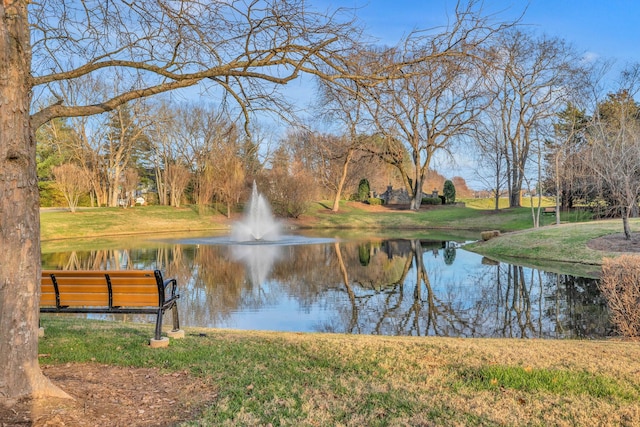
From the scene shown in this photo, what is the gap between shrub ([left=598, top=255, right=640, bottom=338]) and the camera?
7.02m

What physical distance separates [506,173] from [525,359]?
109ft

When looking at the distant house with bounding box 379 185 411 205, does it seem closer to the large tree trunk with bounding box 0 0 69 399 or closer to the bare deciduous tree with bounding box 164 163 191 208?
the bare deciduous tree with bounding box 164 163 191 208

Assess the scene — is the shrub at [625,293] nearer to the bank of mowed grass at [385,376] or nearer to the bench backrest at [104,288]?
the bank of mowed grass at [385,376]

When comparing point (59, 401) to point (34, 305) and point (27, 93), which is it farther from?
point (27, 93)

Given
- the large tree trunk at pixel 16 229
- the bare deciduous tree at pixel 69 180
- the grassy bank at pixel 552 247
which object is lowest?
the grassy bank at pixel 552 247

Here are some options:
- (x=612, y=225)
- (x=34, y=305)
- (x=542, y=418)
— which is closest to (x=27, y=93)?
(x=34, y=305)

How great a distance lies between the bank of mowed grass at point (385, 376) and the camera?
3271 mm

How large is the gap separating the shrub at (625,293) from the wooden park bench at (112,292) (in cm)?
646

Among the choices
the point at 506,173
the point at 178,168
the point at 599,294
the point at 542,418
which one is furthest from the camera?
the point at 178,168

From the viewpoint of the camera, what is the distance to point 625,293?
7.00m

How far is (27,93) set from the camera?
3.45 metres

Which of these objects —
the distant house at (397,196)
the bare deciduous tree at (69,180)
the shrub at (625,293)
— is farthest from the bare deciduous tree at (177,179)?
the shrub at (625,293)

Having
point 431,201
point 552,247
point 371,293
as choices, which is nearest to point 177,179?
point 431,201

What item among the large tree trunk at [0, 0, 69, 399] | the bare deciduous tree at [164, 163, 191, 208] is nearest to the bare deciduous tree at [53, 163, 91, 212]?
the bare deciduous tree at [164, 163, 191, 208]
